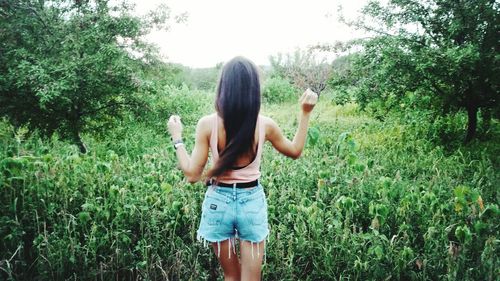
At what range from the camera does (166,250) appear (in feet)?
11.8

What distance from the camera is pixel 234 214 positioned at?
229 centimetres

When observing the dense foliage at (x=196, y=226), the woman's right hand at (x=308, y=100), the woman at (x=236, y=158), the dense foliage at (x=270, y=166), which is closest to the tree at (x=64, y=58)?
the dense foliage at (x=270, y=166)

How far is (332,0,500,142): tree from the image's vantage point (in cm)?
568

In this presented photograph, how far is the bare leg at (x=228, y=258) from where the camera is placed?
7.84 feet

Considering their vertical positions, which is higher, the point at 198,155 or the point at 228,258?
the point at 198,155

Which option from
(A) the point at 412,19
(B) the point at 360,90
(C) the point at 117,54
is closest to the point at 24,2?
(C) the point at 117,54

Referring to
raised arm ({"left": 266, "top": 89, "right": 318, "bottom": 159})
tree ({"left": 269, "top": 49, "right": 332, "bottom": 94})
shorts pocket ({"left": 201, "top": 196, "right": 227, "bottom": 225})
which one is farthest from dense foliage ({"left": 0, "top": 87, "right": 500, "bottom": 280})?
tree ({"left": 269, "top": 49, "right": 332, "bottom": 94})

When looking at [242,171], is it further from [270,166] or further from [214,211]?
[270,166]

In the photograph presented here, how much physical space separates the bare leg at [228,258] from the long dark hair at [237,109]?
1.53 feet

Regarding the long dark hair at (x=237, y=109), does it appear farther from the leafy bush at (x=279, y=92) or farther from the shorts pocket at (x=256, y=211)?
the leafy bush at (x=279, y=92)

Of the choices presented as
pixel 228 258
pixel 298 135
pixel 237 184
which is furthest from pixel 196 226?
pixel 298 135

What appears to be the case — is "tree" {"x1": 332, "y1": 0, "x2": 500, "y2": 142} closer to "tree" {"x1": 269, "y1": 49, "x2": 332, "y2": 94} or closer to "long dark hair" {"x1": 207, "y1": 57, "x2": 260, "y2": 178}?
"long dark hair" {"x1": 207, "y1": 57, "x2": 260, "y2": 178}

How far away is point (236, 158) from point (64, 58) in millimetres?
4472

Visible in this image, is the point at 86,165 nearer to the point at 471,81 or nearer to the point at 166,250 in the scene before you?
the point at 166,250
